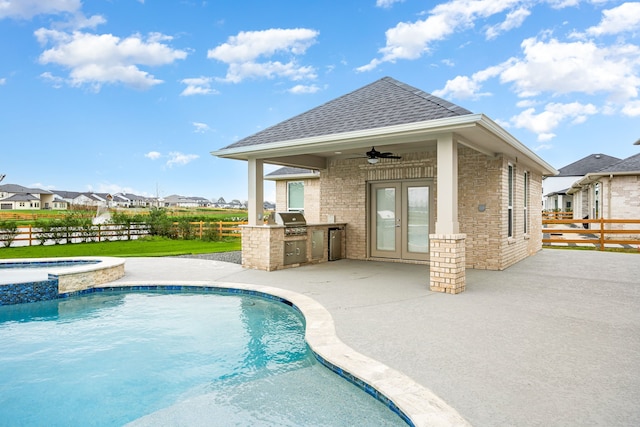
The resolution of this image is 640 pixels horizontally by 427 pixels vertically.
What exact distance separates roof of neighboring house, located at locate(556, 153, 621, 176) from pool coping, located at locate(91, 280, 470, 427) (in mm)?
35107

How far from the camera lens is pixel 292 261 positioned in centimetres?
955

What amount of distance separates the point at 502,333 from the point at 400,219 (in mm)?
5883

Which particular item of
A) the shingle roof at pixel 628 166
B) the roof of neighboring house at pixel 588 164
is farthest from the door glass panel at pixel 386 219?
the roof of neighboring house at pixel 588 164

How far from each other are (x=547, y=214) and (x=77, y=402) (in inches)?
1169

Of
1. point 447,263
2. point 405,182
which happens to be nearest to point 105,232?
point 405,182

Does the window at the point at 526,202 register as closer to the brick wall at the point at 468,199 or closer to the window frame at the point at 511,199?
the brick wall at the point at 468,199

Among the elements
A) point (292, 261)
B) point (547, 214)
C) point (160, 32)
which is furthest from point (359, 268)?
point (547, 214)

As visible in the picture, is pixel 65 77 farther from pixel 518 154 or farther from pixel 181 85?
pixel 518 154

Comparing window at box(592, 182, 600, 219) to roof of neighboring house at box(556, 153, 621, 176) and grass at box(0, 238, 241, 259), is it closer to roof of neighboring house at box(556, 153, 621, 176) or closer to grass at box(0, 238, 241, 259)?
roof of neighboring house at box(556, 153, 621, 176)

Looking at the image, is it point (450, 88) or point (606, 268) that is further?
point (450, 88)

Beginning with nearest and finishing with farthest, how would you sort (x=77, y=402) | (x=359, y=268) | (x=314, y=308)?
(x=77, y=402) < (x=314, y=308) < (x=359, y=268)

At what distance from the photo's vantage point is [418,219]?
390 inches

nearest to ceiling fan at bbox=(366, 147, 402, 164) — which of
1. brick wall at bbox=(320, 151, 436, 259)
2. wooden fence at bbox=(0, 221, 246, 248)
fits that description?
brick wall at bbox=(320, 151, 436, 259)

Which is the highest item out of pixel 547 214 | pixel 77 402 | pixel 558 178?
pixel 558 178
